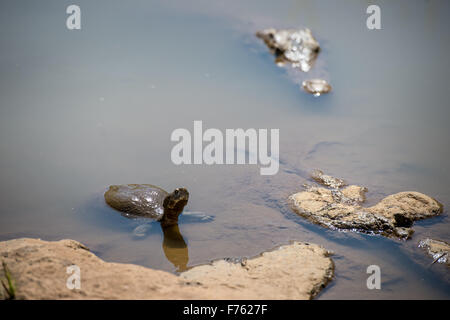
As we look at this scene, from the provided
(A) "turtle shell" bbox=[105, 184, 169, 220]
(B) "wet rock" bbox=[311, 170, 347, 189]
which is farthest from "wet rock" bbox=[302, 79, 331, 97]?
(A) "turtle shell" bbox=[105, 184, 169, 220]

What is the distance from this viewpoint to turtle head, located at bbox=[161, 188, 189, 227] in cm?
334

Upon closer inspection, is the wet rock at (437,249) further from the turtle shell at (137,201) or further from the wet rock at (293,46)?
the wet rock at (293,46)

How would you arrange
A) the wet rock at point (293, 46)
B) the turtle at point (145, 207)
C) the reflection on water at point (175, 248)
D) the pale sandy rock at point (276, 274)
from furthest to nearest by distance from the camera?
1. the wet rock at point (293, 46)
2. the turtle at point (145, 207)
3. the reflection on water at point (175, 248)
4. the pale sandy rock at point (276, 274)

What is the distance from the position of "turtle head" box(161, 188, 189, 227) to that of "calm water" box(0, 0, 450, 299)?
0.43 ft

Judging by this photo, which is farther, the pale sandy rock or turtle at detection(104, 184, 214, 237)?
turtle at detection(104, 184, 214, 237)

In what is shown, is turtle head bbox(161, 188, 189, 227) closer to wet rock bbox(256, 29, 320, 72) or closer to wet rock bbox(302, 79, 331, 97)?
wet rock bbox(302, 79, 331, 97)

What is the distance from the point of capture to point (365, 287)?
2.85 meters

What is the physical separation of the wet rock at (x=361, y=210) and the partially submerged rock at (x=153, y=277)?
0.60 meters

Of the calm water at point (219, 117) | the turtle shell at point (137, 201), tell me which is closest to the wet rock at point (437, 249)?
the calm water at point (219, 117)

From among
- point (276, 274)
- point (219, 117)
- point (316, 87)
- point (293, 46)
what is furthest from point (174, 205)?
point (293, 46)

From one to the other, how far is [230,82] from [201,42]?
50.7 inches

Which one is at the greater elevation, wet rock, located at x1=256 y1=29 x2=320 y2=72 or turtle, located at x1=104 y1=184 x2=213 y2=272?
wet rock, located at x1=256 y1=29 x2=320 y2=72

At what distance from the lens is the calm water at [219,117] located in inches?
134
